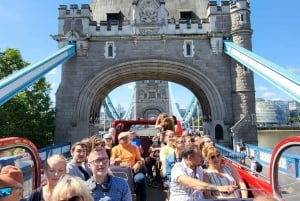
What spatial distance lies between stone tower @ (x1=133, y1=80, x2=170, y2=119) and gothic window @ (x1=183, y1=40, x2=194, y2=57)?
43.1 m

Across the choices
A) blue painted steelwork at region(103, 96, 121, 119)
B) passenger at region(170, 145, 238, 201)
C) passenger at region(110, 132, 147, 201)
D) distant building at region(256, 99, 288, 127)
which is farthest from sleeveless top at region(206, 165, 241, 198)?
distant building at region(256, 99, 288, 127)

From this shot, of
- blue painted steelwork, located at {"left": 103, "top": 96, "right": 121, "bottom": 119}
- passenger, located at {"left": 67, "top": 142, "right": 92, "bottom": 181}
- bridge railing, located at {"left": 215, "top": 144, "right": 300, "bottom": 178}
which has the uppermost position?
blue painted steelwork, located at {"left": 103, "top": 96, "right": 121, "bottom": 119}

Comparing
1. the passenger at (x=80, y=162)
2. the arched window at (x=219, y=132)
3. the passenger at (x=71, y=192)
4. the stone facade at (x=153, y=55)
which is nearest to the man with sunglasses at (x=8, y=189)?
the passenger at (x=71, y=192)

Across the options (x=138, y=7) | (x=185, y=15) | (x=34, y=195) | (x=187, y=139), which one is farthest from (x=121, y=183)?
(x=185, y=15)

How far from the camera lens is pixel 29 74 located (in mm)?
10203

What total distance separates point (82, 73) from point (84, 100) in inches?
53.0

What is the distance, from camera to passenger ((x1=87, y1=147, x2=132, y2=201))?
2.35 m

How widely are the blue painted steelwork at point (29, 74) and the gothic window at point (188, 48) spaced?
18.0 feet

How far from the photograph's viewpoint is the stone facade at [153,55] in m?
14.2

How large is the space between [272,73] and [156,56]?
599cm

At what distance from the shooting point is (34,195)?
2.42m

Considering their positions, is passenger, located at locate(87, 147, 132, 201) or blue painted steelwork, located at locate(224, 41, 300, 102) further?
blue painted steelwork, located at locate(224, 41, 300, 102)

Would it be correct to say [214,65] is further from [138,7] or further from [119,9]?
[119,9]

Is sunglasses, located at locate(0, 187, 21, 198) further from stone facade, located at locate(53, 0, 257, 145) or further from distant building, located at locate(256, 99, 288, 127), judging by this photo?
distant building, located at locate(256, 99, 288, 127)
